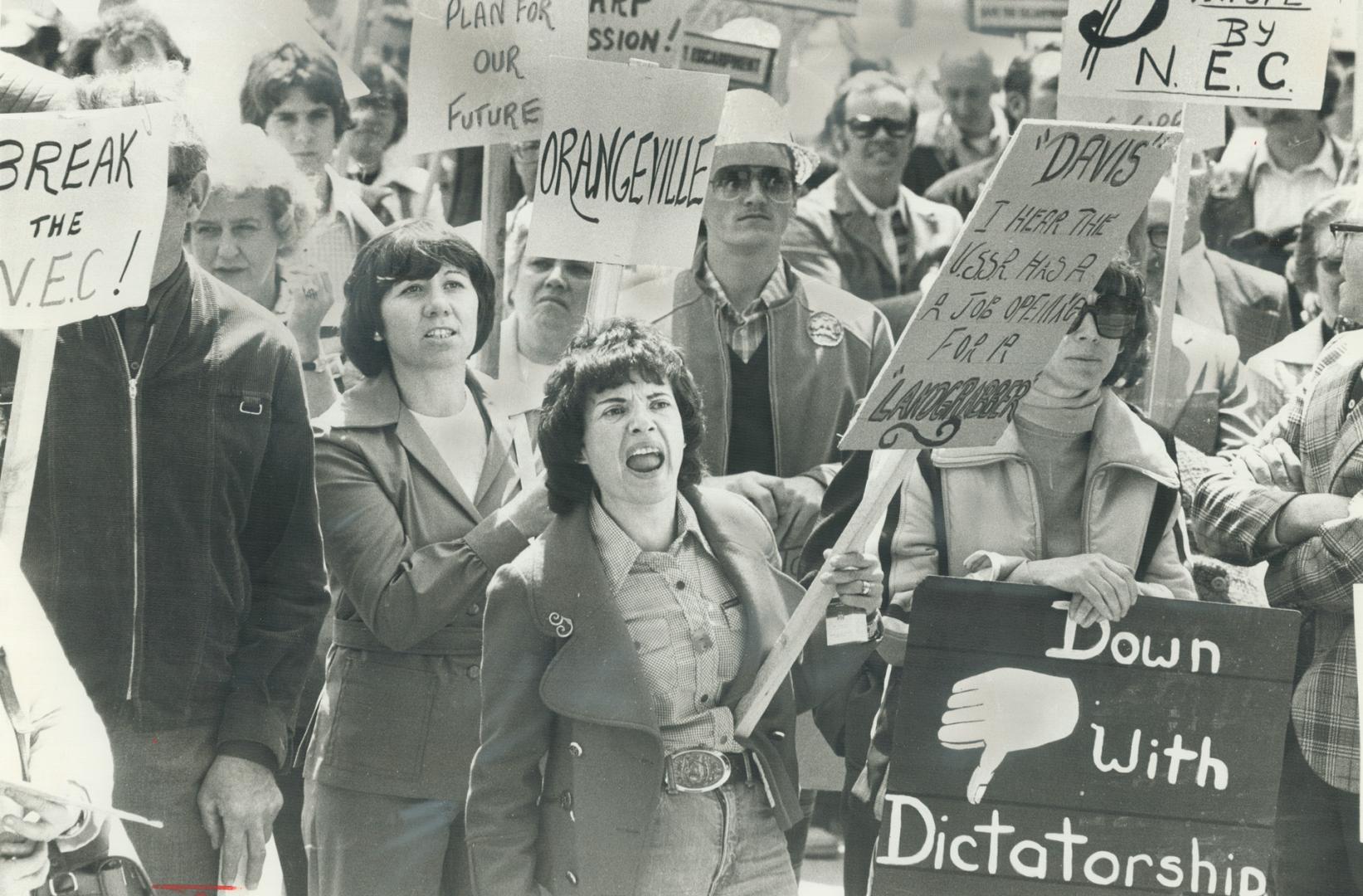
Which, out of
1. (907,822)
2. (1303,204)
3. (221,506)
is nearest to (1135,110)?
(1303,204)

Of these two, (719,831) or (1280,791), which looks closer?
(719,831)

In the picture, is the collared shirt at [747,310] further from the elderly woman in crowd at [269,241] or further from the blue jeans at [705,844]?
the blue jeans at [705,844]

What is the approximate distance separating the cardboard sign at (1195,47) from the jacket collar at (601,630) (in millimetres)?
1395

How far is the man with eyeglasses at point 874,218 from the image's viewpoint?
12.4ft

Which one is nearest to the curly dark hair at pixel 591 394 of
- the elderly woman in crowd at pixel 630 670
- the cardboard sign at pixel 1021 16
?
the elderly woman in crowd at pixel 630 670

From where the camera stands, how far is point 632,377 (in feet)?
11.6

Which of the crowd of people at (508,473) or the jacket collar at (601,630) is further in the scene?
the crowd of people at (508,473)

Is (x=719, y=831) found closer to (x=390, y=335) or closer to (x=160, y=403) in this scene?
(x=390, y=335)

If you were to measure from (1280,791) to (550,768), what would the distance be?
5.90ft

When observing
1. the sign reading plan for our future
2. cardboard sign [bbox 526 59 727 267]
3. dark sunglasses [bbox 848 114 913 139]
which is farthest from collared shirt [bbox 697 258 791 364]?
the sign reading plan for our future

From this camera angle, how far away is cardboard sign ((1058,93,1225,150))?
3750 millimetres

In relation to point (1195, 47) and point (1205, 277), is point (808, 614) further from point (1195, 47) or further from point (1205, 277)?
point (1195, 47)

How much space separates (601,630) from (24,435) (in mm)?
1423

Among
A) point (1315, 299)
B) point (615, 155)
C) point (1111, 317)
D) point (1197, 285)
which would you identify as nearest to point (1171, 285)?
point (1197, 285)
